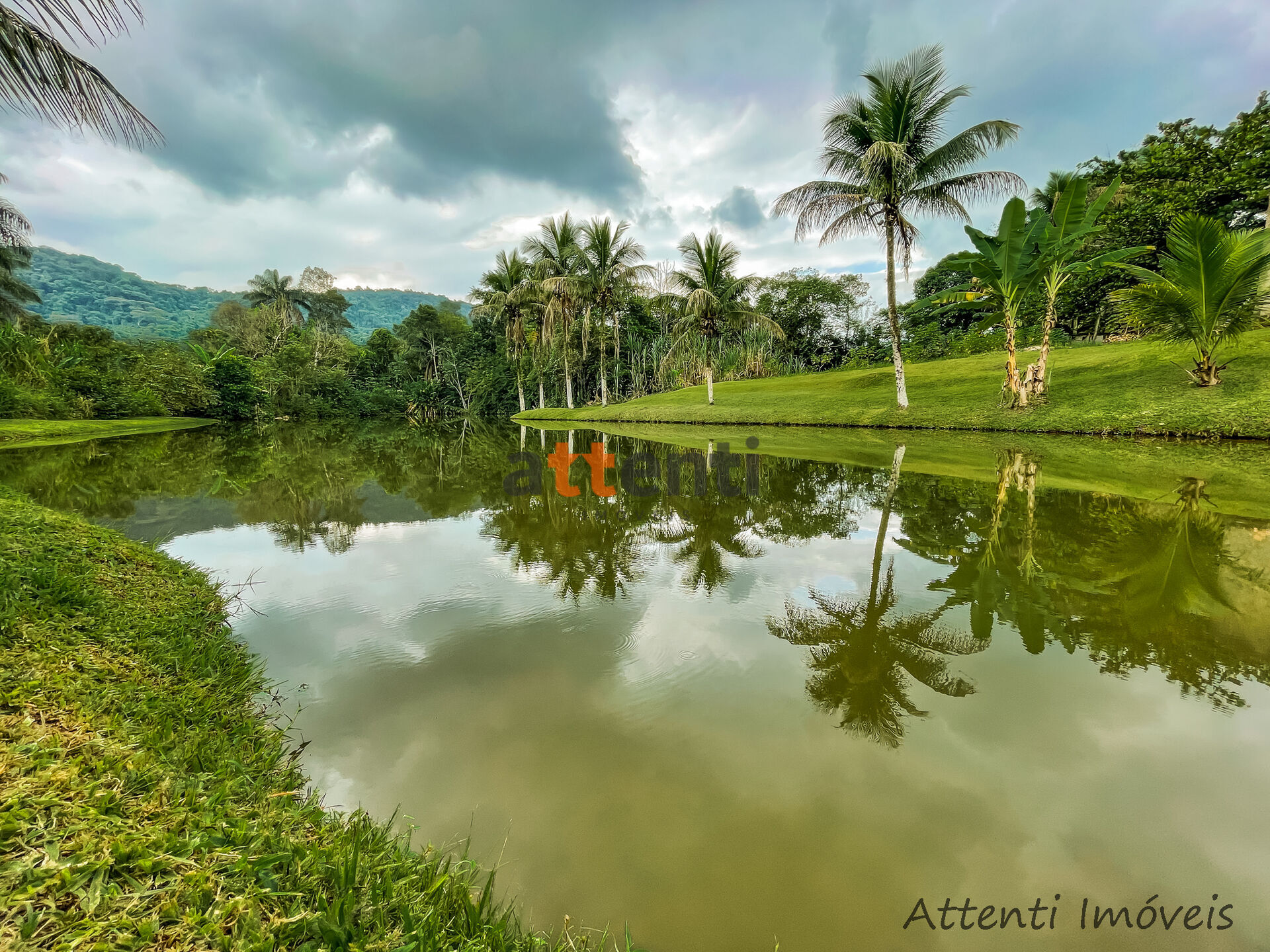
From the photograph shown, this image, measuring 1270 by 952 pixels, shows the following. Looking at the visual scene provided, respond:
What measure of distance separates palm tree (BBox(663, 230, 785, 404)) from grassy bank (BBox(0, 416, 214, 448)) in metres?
20.1

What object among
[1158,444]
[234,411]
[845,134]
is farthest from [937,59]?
[234,411]

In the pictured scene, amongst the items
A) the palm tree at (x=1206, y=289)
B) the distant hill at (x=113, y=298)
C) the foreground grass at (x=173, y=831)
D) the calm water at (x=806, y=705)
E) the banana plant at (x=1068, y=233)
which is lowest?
the calm water at (x=806, y=705)

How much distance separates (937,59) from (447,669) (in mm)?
18957

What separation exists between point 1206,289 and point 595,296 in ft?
73.5

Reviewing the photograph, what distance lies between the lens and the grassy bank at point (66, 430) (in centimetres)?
1389

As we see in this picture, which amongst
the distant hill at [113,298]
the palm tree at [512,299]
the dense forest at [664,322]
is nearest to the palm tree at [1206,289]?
the dense forest at [664,322]

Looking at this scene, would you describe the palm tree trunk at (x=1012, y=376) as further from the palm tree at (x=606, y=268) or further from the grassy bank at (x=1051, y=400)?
the palm tree at (x=606, y=268)

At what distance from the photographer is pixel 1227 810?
1.64 metres

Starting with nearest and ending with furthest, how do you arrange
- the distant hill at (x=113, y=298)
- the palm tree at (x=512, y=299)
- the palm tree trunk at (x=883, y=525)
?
the palm tree trunk at (x=883, y=525) < the palm tree at (x=512, y=299) < the distant hill at (x=113, y=298)

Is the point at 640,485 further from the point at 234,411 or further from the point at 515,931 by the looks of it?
the point at 234,411

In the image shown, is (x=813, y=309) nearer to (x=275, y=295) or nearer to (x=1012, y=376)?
(x=1012, y=376)

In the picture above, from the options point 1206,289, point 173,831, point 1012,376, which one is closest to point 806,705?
point 173,831

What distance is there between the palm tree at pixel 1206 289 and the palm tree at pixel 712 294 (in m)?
11.3

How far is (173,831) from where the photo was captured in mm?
1280
